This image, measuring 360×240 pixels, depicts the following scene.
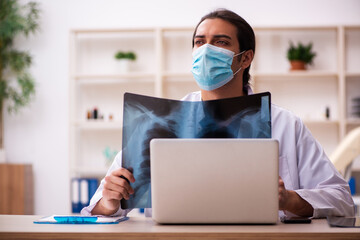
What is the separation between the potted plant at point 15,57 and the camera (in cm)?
446

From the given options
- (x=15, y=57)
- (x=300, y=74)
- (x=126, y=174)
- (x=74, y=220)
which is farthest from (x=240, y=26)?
(x=15, y=57)

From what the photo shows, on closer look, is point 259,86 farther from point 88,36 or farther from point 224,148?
point 224,148

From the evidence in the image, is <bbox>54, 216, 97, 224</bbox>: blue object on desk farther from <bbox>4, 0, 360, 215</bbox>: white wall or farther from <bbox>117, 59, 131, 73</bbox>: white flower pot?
<bbox>4, 0, 360, 215</bbox>: white wall

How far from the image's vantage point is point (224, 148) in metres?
1.02

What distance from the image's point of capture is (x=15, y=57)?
4.57 meters

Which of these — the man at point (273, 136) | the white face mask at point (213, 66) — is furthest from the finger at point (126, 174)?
the white face mask at point (213, 66)

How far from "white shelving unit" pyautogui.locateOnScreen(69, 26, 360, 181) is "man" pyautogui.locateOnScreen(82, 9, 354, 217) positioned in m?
2.50

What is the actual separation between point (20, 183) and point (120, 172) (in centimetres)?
354

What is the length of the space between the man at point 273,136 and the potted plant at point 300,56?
249 cm

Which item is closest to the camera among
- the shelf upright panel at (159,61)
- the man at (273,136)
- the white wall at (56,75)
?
the man at (273,136)

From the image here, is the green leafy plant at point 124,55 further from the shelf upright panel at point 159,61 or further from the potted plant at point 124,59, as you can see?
Result: the shelf upright panel at point 159,61

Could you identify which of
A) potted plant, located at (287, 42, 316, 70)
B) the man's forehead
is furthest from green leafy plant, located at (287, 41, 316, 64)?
the man's forehead

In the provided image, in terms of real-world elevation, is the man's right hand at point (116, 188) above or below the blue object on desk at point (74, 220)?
above

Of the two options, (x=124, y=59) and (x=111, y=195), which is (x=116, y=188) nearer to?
(x=111, y=195)
